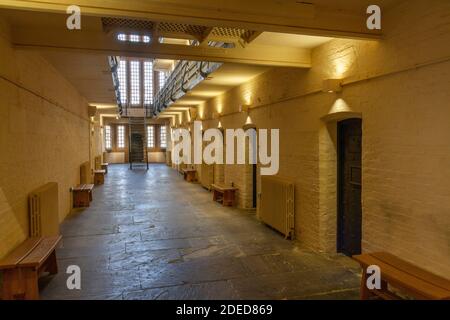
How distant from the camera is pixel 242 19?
3.06 m

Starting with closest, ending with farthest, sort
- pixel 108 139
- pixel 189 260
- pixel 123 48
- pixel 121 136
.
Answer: pixel 123 48, pixel 189 260, pixel 108 139, pixel 121 136

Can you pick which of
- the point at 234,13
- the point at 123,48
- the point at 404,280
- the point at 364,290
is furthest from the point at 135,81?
the point at 404,280

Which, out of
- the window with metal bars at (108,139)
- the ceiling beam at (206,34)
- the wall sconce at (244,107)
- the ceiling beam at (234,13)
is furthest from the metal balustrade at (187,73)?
the window with metal bars at (108,139)

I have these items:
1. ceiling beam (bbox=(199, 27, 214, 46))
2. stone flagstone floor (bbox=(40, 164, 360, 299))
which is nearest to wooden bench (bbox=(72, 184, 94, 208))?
stone flagstone floor (bbox=(40, 164, 360, 299))

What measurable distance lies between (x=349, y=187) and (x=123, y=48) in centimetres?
372

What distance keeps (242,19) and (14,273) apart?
343 centimetres

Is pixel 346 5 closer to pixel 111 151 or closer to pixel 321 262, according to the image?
pixel 321 262

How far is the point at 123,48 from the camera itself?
4.10m

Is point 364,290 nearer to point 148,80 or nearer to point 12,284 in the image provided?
point 12,284

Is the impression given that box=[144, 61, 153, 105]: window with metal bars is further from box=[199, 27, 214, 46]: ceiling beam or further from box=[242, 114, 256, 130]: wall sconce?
box=[199, 27, 214, 46]: ceiling beam

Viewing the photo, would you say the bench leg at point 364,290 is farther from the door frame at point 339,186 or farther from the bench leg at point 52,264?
the bench leg at point 52,264

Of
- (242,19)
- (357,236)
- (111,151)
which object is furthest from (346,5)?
(111,151)

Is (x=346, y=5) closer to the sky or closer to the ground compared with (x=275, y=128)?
closer to the sky

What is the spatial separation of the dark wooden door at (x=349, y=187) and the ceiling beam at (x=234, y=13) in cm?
166
